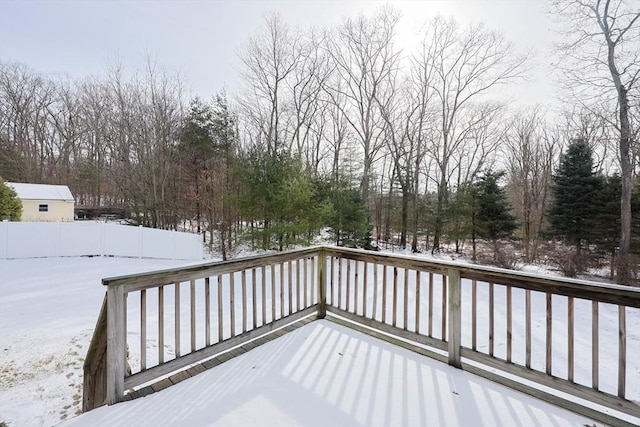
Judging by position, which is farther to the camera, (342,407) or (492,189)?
(492,189)

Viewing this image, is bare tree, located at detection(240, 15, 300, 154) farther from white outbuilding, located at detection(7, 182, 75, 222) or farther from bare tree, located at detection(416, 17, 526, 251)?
white outbuilding, located at detection(7, 182, 75, 222)

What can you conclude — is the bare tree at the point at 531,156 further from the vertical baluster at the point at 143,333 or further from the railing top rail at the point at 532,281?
the vertical baluster at the point at 143,333

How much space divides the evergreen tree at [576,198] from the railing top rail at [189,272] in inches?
514

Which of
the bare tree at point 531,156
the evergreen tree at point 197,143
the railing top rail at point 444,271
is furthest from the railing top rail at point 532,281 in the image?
the bare tree at point 531,156

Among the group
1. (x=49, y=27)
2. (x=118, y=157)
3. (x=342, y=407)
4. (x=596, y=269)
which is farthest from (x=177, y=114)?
(x=596, y=269)

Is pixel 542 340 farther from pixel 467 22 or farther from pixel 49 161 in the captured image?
pixel 49 161

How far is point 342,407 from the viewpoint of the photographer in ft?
6.51

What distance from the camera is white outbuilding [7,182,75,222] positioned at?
55.6ft

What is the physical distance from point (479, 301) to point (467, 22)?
13.7m

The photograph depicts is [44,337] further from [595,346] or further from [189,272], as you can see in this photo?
[595,346]

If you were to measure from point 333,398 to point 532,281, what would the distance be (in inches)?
64.0

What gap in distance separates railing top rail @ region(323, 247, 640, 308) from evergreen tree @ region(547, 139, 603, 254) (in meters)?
12.2

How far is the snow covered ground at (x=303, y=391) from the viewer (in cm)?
188

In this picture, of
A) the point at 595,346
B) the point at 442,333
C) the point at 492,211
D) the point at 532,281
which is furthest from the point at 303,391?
the point at 492,211
